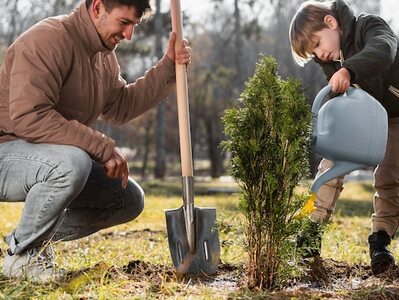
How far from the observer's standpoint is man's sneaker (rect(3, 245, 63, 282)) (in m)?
3.05

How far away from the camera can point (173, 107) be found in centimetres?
2900

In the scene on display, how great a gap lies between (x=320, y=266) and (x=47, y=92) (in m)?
1.68

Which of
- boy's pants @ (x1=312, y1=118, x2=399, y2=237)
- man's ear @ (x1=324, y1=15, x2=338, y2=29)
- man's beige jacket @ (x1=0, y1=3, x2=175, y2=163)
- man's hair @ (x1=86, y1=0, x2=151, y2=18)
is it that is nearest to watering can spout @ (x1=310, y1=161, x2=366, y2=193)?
boy's pants @ (x1=312, y1=118, x2=399, y2=237)

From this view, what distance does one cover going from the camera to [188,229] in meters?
3.46

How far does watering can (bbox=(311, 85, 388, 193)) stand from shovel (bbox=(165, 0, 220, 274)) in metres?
0.71

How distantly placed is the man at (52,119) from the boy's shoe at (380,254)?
4.66ft

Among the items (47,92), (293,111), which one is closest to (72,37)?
(47,92)

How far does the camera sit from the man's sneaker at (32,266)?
3.05 meters

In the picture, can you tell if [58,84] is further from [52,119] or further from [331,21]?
[331,21]

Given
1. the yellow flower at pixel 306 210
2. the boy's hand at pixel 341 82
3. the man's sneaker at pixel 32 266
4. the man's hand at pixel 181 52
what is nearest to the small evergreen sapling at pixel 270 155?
the yellow flower at pixel 306 210

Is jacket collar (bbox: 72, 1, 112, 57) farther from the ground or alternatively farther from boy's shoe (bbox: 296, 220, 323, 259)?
boy's shoe (bbox: 296, 220, 323, 259)

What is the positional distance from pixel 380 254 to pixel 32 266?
1.84 metres

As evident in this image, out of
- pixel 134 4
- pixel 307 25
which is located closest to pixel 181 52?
pixel 134 4

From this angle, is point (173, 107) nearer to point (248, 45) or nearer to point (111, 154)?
point (248, 45)
